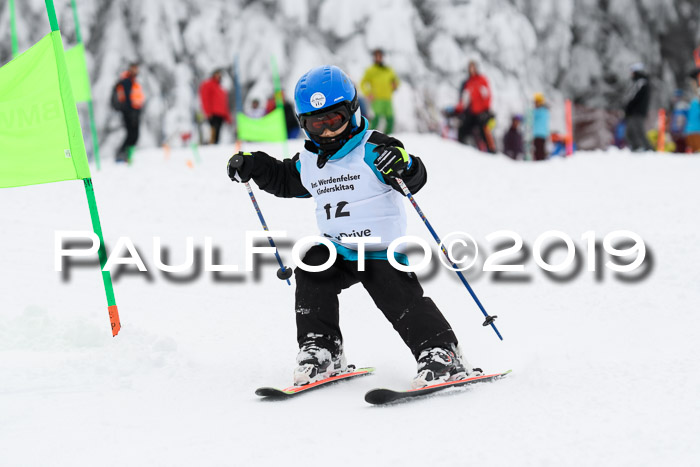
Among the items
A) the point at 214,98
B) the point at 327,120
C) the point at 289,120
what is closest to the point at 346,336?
the point at 327,120

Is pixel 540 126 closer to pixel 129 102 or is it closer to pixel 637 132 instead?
pixel 637 132

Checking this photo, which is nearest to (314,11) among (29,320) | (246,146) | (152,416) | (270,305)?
(246,146)

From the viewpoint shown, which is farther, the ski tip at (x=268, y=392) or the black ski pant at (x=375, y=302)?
the black ski pant at (x=375, y=302)

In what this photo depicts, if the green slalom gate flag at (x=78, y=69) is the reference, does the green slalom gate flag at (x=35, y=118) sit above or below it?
below

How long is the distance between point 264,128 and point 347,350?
7.23 metres

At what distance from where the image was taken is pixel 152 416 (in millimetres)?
3051

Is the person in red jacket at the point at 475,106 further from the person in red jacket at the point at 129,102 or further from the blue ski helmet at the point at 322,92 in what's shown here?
the blue ski helmet at the point at 322,92

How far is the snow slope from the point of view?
263 cm

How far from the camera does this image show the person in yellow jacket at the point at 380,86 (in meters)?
12.5

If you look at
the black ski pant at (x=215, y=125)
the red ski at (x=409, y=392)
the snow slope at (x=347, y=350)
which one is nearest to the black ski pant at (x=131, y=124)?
the black ski pant at (x=215, y=125)

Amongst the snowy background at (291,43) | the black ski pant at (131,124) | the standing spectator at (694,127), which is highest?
the snowy background at (291,43)

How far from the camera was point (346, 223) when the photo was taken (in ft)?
A: 12.6

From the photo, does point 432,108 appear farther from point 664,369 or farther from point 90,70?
point 664,369

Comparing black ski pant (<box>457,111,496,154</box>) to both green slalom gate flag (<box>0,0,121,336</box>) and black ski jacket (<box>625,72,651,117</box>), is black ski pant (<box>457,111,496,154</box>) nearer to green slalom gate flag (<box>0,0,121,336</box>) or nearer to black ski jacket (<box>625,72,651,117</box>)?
black ski jacket (<box>625,72,651,117</box>)
